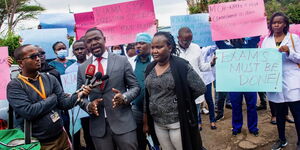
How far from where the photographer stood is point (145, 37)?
347 centimetres

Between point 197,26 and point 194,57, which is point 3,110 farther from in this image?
point 197,26

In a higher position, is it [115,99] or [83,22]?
[83,22]

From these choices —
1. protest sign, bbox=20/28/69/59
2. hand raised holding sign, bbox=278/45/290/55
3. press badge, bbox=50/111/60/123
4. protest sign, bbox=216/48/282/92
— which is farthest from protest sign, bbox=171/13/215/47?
press badge, bbox=50/111/60/123

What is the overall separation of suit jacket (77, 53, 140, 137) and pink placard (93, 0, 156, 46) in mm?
1915

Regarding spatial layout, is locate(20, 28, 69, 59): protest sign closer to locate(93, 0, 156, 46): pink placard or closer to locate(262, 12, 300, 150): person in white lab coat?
locate(93, 0, 156, 46): pink placard

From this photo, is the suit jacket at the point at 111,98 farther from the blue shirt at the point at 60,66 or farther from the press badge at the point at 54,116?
the blue shirt at the point at 60,66

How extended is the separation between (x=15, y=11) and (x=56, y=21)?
27.5 meters

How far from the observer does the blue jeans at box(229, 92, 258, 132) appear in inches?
167

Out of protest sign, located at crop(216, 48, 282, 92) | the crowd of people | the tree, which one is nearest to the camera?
the crowd of people

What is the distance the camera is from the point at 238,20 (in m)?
4.14

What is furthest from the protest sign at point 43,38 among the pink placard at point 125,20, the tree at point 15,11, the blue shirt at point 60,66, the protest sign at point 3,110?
the tree at point 15,11

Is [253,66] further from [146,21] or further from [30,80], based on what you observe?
[30,80]

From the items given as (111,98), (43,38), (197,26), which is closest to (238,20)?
(197,26)

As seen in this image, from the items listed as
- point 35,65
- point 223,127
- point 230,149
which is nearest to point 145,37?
point 35,65
